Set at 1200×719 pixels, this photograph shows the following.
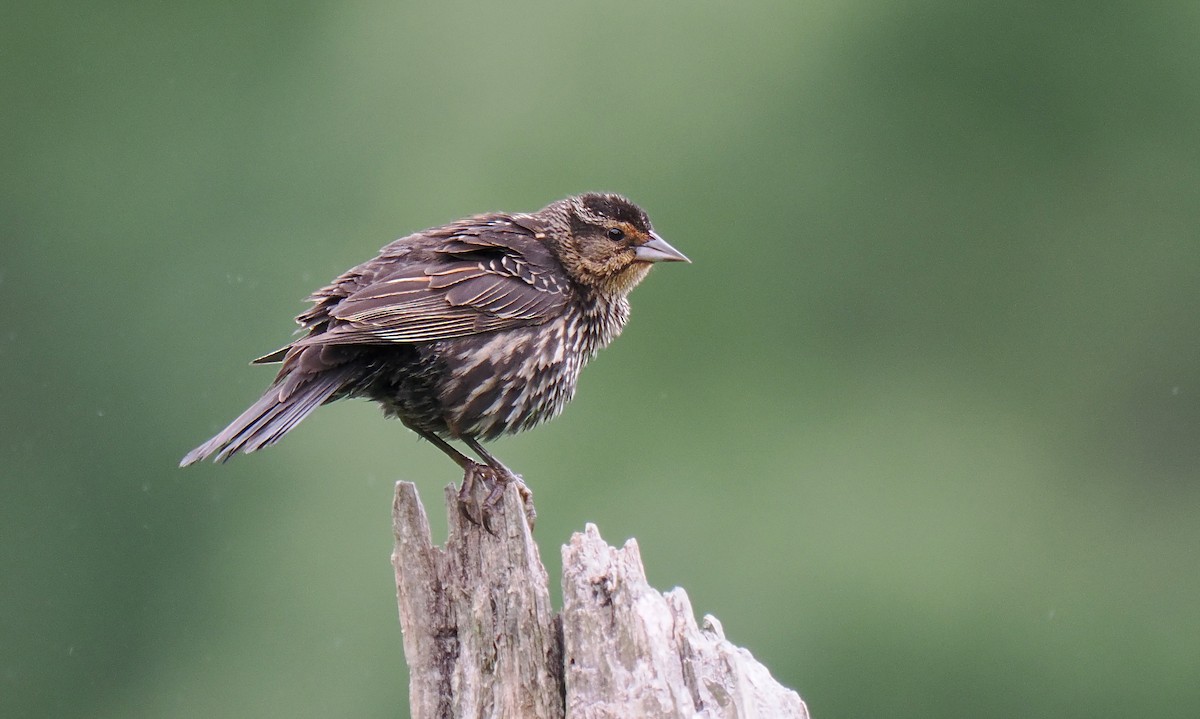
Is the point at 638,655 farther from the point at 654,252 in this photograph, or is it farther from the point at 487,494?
the point at 654,252

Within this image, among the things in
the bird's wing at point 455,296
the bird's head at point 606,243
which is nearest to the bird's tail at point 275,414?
the bird's wing at point 455,296

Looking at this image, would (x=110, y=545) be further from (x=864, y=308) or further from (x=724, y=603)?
(x=864, y=308)

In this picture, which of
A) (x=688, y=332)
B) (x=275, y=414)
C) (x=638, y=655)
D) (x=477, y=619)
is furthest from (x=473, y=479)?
(x=688, y=332)

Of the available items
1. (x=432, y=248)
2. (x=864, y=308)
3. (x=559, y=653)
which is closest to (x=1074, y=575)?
(x=864, y=308)

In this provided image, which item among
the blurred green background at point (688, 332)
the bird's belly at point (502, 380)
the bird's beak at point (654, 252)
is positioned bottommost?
the bird's belly at point (502, 380)

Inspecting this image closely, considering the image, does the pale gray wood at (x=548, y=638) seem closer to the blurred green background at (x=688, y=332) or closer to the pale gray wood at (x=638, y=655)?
the pale gray wood at (x=638, y=655)

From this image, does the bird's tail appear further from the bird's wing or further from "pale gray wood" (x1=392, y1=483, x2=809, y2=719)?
"pale gray wood" (x1=392, y1=483, x2=809, y2=719)
